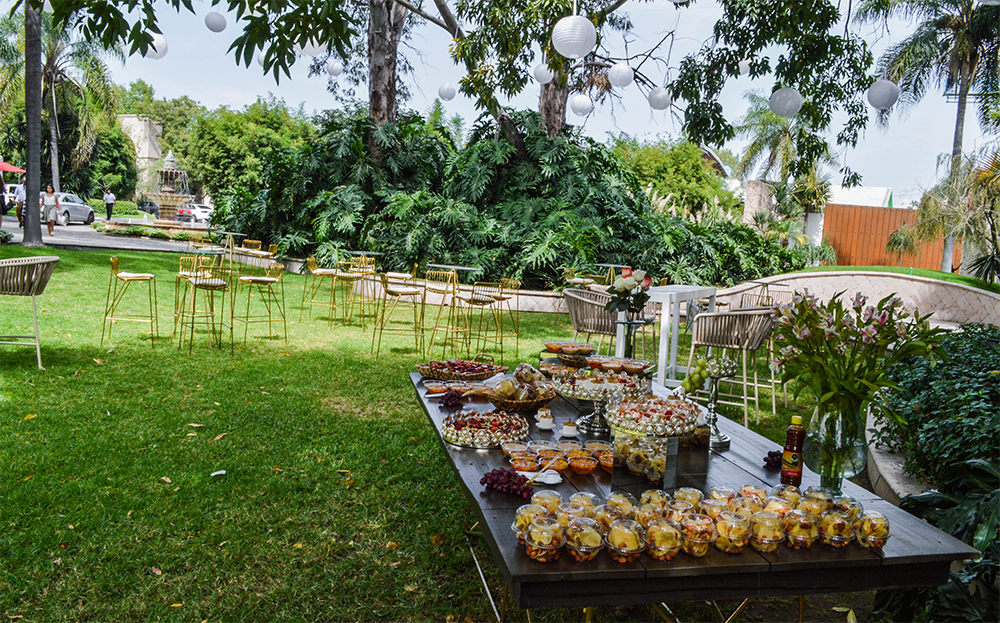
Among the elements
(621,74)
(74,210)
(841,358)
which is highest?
(621,74)

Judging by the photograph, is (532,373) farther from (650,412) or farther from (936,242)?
(936,242)

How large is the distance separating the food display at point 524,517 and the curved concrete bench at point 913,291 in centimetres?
933

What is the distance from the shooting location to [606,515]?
6.29 ft

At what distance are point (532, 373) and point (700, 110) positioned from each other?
730 centimetres

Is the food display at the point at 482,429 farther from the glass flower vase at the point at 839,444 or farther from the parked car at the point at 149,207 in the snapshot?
the parked car at the point at 149,207

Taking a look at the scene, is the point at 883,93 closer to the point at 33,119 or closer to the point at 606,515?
the point at 606,515

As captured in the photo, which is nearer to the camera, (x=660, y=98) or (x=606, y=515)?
(x=606, y=515)

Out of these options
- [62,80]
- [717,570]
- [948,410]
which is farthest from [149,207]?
[717,570]

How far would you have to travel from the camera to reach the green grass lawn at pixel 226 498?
9.04 ft

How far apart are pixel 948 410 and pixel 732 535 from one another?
218cm

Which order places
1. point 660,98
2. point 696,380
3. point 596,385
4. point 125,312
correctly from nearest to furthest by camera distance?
point 696,380 → point 596,385 → point 125,312 → point 660,98

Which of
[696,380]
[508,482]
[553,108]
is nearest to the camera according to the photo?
[508,482]

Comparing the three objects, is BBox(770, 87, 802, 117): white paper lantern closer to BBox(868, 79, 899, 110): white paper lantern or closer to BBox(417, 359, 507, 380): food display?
BBox(868, 79, 899, 110): white paper lantern

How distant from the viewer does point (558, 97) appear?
13781 millimetres
